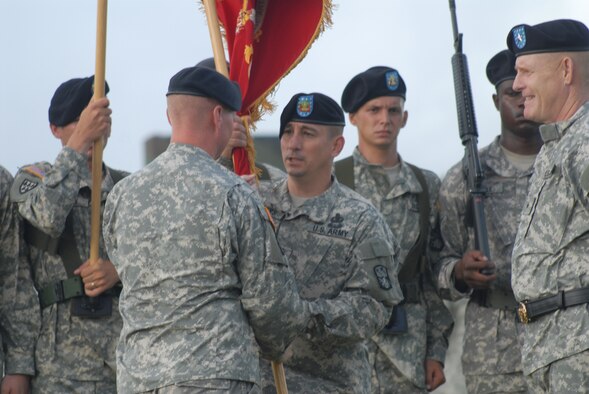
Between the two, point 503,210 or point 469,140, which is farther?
point 469,140

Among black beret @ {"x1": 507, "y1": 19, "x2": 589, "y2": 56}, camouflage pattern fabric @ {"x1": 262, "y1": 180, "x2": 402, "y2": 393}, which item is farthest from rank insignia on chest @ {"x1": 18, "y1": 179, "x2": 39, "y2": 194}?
black beret @ {"x1": 507, "y1": 19, "x2": 589, "y2": 56}

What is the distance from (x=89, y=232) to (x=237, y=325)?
6.60 ft

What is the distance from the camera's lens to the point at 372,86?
27.8 feet

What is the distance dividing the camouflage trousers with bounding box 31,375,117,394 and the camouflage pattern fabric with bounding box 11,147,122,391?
12 millimetres

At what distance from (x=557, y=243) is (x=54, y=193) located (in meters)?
2.77

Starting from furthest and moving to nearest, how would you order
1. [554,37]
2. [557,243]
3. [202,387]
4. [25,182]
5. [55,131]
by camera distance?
[55,131] < [25,182] < [554,37] < [557,243] < [202,387]

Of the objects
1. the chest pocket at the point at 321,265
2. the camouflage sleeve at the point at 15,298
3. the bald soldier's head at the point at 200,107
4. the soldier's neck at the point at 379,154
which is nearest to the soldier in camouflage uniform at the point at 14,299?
the camouflage sleeve at the point at 15,298

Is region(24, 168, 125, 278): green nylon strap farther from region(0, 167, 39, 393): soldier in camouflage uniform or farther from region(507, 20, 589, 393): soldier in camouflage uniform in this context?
region(507, 20, 589, 393): soldier in camouflage uniform

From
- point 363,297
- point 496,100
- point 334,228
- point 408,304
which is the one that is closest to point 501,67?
point 496,100

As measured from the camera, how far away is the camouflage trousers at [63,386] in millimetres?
7086

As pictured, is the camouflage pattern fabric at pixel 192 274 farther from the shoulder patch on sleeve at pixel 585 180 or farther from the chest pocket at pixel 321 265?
the shoulder patch on sleeve at pixel 585 180

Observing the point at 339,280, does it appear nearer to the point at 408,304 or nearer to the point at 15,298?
the point at 408,304

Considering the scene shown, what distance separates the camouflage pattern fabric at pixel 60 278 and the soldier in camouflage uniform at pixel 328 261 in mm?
977

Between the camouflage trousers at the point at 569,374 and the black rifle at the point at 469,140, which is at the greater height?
the black rifle at the point at 469,140
